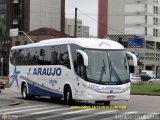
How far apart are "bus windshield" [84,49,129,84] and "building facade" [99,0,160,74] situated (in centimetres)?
9136

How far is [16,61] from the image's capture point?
31.7 metres

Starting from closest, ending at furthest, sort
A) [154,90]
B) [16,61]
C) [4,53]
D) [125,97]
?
[125,97] < [16,61] < [154,90] < [4,53]

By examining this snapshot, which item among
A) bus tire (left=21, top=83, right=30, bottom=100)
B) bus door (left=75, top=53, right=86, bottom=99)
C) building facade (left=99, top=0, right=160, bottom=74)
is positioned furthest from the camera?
building facade (left=99, top=0, right=160, bottom=74)

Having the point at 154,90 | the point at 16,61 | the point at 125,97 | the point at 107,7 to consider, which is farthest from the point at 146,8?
the point at 125,97

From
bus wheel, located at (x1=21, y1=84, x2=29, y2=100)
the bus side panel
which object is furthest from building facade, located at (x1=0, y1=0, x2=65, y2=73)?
bus wheel, located at (x1=21, y1=84, x2=29, y2=100)

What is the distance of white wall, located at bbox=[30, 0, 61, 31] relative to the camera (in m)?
112

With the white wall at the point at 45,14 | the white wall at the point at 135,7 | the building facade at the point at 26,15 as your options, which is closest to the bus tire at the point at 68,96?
the building facade at the point at 26,15

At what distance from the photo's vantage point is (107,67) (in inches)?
912

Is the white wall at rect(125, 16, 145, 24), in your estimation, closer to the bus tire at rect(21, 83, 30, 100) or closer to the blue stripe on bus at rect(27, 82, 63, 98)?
the bus tire at rect(21, 83, 30, 100)

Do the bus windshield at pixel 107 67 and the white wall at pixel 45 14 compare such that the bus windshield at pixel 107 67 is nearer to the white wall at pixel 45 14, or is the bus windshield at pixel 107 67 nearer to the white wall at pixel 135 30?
the white wall at pixel 45 14

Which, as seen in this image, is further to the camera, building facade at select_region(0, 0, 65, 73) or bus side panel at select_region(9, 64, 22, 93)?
building facade at select_region(0, 0, 65, 73)

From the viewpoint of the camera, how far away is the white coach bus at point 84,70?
22844 mm

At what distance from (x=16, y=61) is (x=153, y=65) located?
293 feet

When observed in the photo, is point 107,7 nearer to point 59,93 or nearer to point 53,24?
point 53,24
